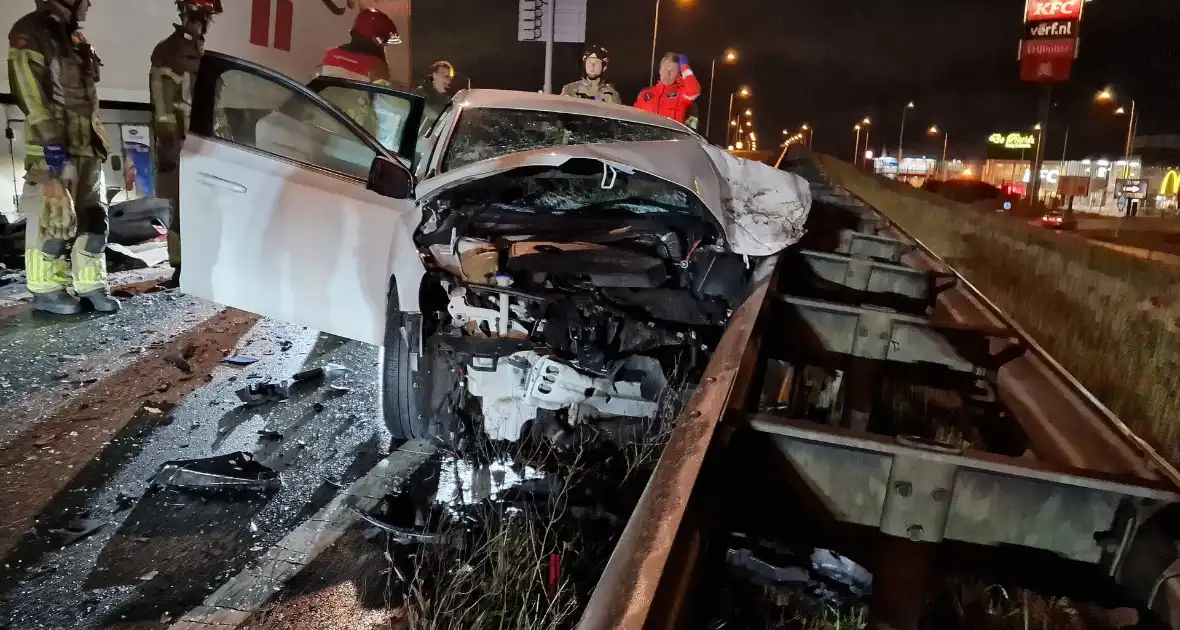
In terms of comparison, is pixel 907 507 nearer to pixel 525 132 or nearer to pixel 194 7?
pixel 525 132

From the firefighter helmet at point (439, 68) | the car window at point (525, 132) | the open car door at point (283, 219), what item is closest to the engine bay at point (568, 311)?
the open car door at point (283, 219)

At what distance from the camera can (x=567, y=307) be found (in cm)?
330

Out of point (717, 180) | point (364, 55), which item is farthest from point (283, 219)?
point (364, 55)

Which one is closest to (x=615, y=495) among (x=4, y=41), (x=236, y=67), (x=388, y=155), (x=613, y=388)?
(x=613, y=388)

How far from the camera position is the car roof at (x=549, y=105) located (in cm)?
459

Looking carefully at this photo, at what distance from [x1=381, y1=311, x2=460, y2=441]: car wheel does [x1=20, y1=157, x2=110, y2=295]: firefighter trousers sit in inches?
143

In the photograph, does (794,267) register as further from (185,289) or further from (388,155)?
(185,289)

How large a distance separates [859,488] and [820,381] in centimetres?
281

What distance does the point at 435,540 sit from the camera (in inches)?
111

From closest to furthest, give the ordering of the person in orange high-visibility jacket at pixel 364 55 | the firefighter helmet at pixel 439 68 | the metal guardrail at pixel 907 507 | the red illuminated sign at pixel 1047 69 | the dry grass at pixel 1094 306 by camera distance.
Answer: the metal guardrail at pixel 907 507
the dry grass at pixel 1094 306
the firefighter helmet at pixel 439 68
the person in orange high-visibility jacket at pixel 364 55
the red illuminated sign at pixel 1047 69

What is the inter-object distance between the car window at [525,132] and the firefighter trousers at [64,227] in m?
3.35

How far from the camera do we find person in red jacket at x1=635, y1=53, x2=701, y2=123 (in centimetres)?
814

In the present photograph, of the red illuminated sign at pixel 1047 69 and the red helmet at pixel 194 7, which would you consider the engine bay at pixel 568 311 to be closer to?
the red helmet at pixel 194 7

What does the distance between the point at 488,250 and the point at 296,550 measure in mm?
1475
